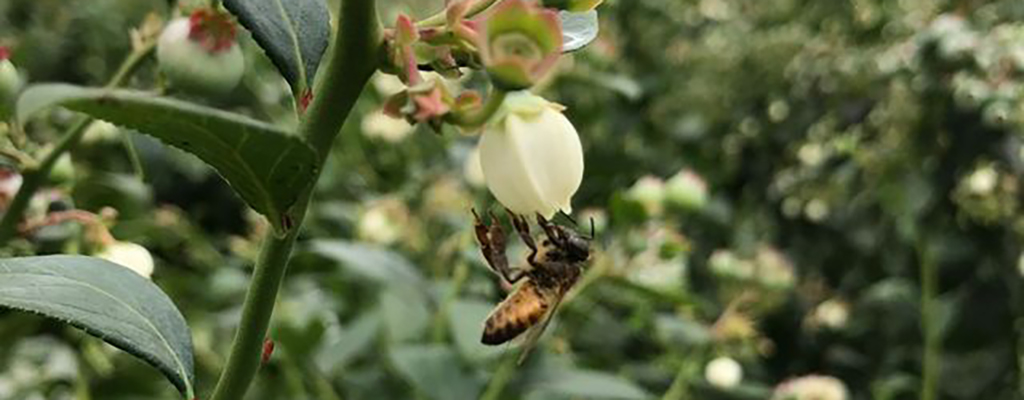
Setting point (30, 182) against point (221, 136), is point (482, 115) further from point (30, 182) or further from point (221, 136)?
point (30, 182)

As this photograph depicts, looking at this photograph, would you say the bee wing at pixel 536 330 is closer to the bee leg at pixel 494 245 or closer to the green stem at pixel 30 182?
the bee leg at pixel 494 245

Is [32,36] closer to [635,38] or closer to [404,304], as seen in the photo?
[635,38]

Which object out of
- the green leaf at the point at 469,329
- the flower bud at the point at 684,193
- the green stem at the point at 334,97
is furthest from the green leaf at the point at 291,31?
the flower bud at the point at 684,193

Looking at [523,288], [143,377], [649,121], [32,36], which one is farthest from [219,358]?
[32,36]

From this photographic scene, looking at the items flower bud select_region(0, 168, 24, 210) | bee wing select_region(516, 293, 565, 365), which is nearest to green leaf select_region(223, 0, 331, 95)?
bee wing select_region(516, 293, 565, 365)

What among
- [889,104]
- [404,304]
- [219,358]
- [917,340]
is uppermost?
[889,104]

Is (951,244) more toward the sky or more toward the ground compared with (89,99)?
more toward the sky
